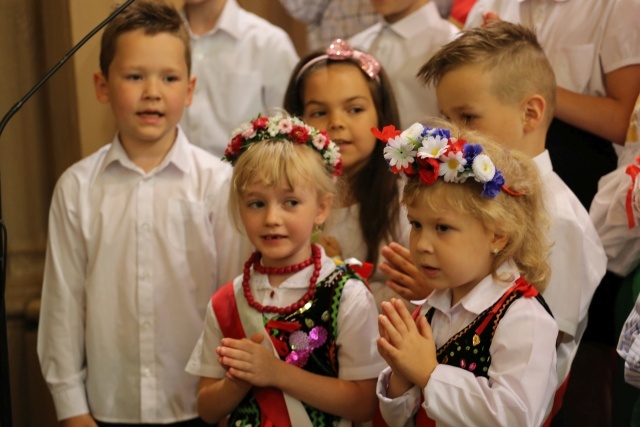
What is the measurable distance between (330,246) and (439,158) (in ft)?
2.55

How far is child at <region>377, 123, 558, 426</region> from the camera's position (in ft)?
5.97

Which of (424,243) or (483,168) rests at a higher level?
(483,168)

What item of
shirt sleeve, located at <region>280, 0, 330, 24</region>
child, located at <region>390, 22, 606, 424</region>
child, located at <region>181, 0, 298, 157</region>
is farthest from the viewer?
shirt sleeve, located at <region>280, 0, 330, 24</region>

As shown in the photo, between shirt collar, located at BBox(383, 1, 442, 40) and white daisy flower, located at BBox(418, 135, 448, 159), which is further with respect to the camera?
shirt collar, located at BBox(383, 1, 442, 40)

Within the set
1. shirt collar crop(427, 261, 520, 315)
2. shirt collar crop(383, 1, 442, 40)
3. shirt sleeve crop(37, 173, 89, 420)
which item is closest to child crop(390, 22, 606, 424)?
shirt collar crop(427, 261, 520, 315)

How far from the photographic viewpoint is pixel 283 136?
88.5 inches

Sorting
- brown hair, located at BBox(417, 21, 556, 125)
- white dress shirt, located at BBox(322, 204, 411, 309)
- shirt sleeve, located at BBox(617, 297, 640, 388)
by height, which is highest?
brown hair, located at BBox(417, 21, 556, 125)

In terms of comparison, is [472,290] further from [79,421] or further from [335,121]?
[79,421]

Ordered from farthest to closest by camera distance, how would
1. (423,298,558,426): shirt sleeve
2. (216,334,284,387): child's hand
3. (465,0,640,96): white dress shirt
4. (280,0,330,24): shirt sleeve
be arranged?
(280,0,330,24): shirt sleeve < (465,0,640,96): white dress shirt < (216,334,284,387): child's hand < (423,298,558,426): shirt sleeve

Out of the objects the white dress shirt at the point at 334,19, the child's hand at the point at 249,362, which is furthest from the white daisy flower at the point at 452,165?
the white dress shirt at the point at 334,19

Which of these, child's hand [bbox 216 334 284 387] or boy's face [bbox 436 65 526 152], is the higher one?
boy's face [bbox 436 65 526 152]

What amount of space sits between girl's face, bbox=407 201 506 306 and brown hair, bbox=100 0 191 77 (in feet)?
3.77

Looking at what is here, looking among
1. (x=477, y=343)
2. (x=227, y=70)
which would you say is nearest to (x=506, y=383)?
(x=477, y=343)

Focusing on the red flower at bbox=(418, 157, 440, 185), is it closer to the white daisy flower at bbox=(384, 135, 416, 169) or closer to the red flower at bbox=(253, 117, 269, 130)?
the white daisy flower at bbox=(384, 135, 416, 169)
